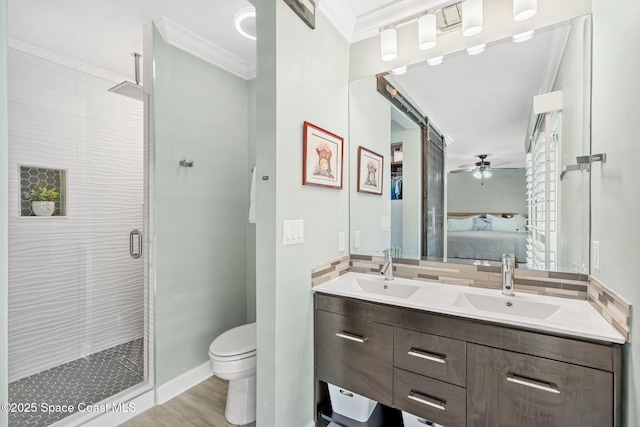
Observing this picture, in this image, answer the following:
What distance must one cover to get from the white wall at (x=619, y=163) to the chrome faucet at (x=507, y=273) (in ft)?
1.00

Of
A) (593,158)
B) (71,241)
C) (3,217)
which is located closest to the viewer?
(3,217)

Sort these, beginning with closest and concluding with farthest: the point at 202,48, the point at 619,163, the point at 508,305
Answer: the point at 619,163, the point at 508,305, the point at 202,48

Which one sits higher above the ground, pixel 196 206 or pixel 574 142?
pixel 574 142

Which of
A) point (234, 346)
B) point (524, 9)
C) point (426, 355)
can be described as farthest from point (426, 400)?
point (524, 9)

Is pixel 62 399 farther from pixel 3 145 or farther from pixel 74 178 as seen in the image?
pixel 3 145

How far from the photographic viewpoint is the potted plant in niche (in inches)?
83.5

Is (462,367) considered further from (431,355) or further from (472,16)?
(472,16)

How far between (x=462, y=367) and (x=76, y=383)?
8.35ft

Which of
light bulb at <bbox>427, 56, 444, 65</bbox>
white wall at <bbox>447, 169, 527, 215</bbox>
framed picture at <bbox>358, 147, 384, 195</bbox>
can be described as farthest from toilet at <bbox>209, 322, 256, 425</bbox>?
light bulb at <bbox>427, 56, 444, 65</bbox>

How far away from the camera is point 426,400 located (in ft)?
4.31

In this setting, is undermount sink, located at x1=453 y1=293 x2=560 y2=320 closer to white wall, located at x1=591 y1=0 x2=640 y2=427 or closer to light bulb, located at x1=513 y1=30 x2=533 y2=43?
white wall, located at x1=591 y1=0 x2=640 y2=427

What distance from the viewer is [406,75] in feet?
6.23

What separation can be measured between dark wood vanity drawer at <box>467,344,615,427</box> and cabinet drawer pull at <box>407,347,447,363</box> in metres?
0.12

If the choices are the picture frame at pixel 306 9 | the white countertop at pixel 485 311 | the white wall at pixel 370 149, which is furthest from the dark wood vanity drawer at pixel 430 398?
the picture frame at pixel 306 9
